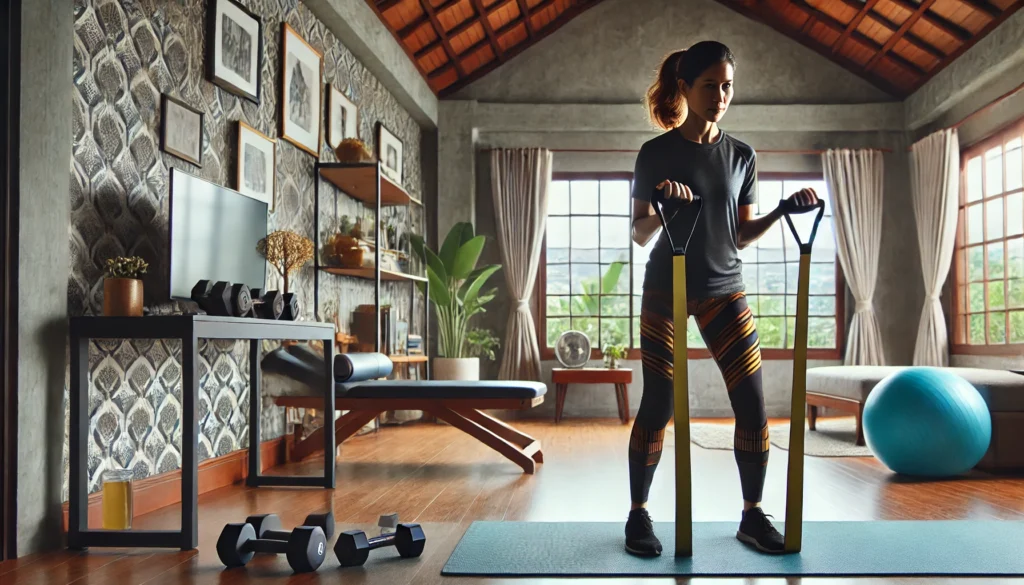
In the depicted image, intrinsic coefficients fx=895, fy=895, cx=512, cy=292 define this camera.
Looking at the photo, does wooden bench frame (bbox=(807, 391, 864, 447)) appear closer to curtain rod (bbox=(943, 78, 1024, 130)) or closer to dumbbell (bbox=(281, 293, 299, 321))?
curtain rod (bbox=(943, 78, 1024, 130))

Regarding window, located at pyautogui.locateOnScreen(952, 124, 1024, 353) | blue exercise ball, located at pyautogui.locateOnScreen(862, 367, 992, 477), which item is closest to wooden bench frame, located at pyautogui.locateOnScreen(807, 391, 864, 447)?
blue exercise ball, located at pyautogui.locateOnScreen(862, 367, 992, 477)

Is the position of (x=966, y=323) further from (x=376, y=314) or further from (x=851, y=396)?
(x=376, y=314)

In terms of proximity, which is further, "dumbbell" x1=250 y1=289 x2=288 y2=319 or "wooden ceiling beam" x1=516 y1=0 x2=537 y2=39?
"wooden ceiling beam" x1=516 y1=0 x2=537 y2=39

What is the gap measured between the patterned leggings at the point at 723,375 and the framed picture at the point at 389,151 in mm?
4032

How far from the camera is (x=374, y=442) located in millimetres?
5527

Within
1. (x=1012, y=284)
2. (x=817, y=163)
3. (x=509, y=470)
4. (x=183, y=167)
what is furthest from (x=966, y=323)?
(x=183, y=167)

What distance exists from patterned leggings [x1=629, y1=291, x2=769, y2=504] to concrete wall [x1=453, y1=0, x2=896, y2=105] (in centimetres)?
567

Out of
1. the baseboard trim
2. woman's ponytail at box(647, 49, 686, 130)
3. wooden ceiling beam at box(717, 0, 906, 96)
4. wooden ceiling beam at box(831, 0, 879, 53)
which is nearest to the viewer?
woman's ponytail at box(647, 49, 686, 130)

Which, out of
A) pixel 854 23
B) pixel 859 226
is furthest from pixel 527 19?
pixel 859 226

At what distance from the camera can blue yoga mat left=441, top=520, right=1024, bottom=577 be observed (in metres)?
2.21

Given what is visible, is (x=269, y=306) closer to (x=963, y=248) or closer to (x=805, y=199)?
(x=805, y=199)

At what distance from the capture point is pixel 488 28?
23.3ft

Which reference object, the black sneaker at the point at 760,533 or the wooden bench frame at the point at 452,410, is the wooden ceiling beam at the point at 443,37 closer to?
the wooden bench frame at the point at 452,410

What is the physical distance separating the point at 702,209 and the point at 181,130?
2.16 m
